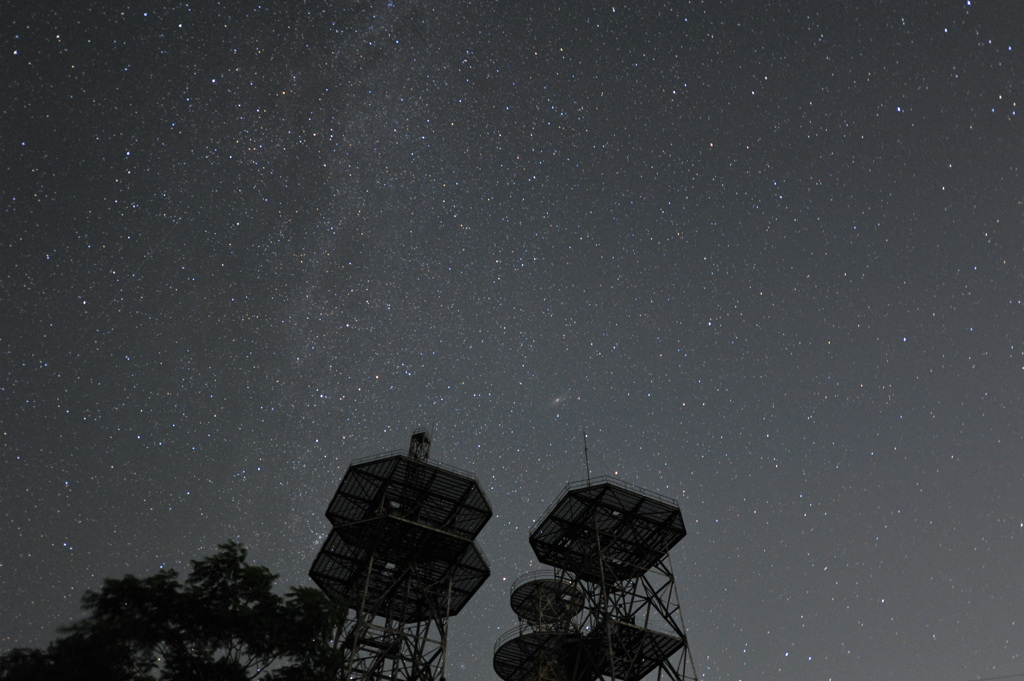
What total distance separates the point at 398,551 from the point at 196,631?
14597mm

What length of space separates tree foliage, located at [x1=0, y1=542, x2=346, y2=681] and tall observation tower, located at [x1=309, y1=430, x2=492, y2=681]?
11.1 m

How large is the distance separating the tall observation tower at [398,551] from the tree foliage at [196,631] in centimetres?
1111

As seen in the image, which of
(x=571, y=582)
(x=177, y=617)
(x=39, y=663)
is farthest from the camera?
(x=571, y=582)

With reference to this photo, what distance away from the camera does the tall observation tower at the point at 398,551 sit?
3494 centimetres

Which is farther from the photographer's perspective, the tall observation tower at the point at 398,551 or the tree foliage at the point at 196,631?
the tall observation tower at the point at 398,551

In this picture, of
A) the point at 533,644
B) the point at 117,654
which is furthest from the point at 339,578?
the point at 117,654

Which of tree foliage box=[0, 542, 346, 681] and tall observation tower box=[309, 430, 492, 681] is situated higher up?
tall observation tower box=[309, 430, 492, 681]

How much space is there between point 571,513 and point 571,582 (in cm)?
503

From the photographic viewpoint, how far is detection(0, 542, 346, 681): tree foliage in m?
21.1

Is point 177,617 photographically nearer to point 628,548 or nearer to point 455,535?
point 455,535

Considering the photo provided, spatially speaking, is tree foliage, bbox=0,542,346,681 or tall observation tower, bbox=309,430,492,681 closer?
tree foliage, bbox=0,542,346,681

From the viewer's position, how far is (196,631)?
74.0ft

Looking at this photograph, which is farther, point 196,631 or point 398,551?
point 398,551

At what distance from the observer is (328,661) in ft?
75.2
